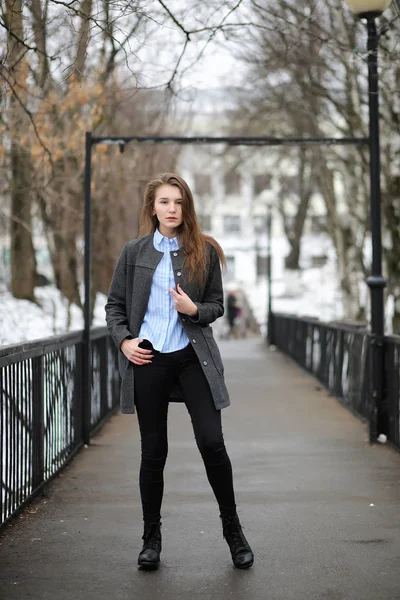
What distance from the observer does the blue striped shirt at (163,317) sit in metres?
5.86

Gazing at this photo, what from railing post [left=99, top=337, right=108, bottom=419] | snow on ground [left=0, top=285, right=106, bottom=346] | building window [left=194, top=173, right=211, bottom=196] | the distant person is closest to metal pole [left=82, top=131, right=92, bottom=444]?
railing post [left=99, top=337, right=108, bottom=419]

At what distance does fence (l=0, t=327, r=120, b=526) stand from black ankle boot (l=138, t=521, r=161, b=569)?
1.03 metres

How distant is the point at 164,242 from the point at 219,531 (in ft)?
6.46

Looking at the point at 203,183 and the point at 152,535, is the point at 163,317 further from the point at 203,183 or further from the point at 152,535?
the point at 203,183

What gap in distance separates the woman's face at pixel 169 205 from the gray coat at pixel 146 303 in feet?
0.50

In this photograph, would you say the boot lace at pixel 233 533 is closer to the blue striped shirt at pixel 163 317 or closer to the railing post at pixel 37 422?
the blue striped shirt at pixel 163 317

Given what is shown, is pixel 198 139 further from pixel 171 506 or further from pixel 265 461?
pixel 171 506

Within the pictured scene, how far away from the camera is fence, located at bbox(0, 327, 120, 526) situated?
6926 mm

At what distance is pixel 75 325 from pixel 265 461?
62.8 ft

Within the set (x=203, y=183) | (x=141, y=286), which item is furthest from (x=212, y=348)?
(x=203, y=183)

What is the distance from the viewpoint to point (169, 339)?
586cm

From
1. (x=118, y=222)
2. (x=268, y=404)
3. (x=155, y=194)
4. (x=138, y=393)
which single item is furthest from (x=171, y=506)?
(x=118, y=222)

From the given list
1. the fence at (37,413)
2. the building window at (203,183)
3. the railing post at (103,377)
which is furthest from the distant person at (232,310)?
the building window at (203,183)

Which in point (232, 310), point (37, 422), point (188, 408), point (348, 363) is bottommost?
point (232, 310)
